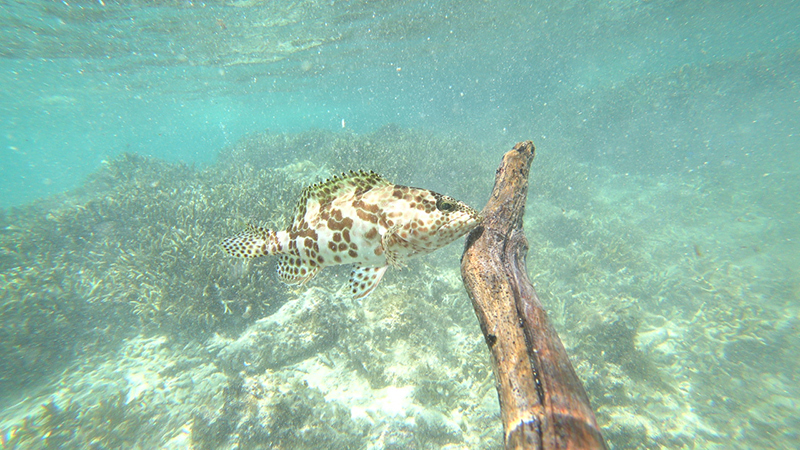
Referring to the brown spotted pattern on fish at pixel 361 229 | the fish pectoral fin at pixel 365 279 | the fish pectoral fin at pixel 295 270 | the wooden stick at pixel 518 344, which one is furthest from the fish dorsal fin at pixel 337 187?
the wooden stick at pixel 518 344

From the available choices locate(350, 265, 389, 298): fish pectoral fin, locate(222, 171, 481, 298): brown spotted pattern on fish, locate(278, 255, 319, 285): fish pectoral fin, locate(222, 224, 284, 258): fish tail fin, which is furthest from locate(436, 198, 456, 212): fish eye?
locate(222, 224, 284, 258): fish tail fin

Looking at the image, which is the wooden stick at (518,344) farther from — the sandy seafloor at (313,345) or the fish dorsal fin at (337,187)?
the sandy seafloor at (313,345)

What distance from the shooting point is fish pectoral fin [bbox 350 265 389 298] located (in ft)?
8.24

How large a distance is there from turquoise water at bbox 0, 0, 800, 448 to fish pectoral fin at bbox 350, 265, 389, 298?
3303 millimetres

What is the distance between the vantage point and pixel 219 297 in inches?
259

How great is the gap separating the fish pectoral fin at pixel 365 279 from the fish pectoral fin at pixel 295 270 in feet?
1.67

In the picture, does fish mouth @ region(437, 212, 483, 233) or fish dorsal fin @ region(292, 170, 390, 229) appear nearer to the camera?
fish mouth @ region(437, 212, 483, 233)

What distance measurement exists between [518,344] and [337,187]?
196 cm

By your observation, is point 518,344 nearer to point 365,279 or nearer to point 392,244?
point 392,244

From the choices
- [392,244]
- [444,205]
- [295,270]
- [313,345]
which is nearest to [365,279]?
[392,244]

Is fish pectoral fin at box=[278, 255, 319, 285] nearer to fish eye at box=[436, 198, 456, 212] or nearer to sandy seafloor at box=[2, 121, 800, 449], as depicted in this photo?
fish eye at box=[436, 198, 456, 212]

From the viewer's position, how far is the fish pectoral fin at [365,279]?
2512 mm

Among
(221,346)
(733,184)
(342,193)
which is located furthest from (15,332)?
(733,184)

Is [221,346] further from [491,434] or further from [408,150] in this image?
[408,150]
